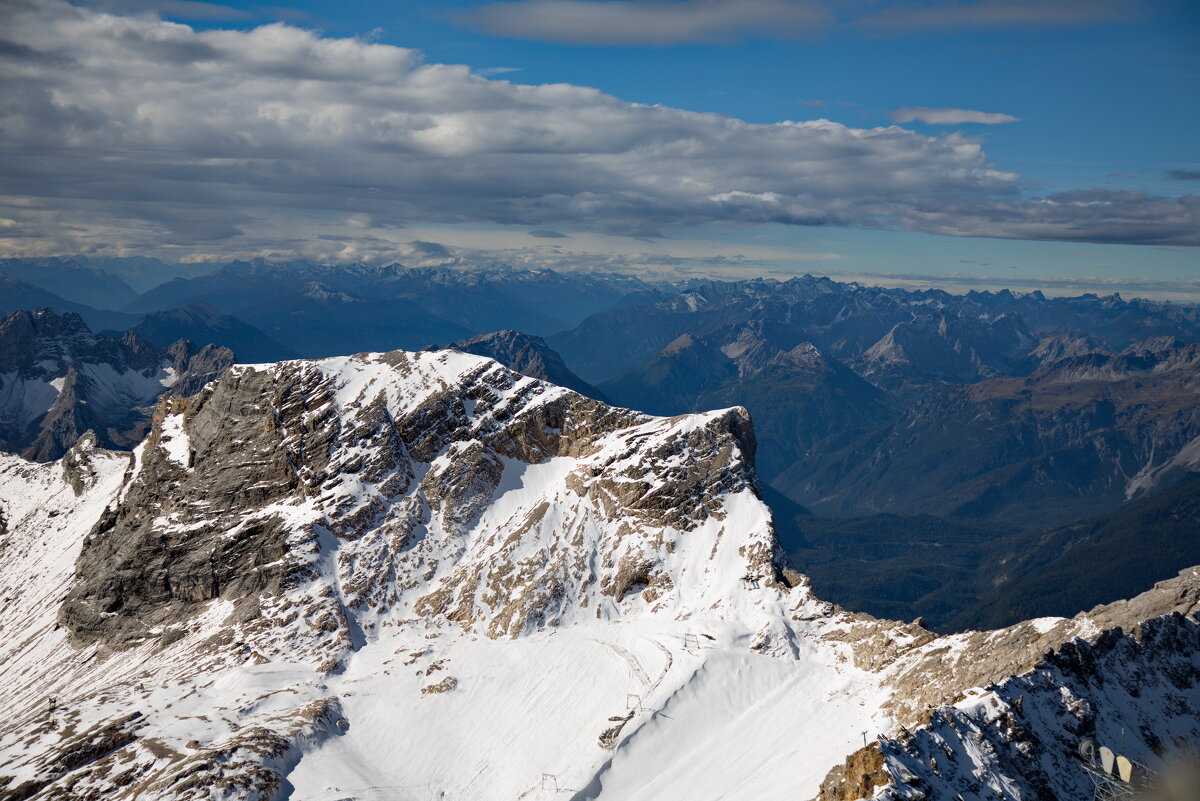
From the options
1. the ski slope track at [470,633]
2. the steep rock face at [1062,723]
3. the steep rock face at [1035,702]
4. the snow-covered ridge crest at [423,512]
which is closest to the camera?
the steep rock face at [1062,723]

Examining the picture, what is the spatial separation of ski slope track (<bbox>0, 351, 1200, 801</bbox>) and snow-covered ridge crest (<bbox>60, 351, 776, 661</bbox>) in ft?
1.89

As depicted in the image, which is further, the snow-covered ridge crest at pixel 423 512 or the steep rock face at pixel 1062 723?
the snow-covered ridge crest at pixel 423 512

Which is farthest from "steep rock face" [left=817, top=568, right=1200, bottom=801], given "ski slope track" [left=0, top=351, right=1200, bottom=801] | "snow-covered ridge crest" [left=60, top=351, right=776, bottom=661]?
"snow-covered ridge crest" [left=60, top=351, right=776, bottom=661]

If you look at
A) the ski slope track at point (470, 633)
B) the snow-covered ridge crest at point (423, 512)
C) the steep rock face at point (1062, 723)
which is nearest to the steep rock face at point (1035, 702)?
the steep rock face at point (1062, 723)

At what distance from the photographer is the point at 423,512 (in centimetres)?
17288

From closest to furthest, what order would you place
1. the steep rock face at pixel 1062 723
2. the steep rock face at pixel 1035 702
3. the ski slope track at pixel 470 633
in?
the steep rock face at pixel 1062 723 < the steep rock face at pixel 1035 702 < the ski slope track at pixel 470 633

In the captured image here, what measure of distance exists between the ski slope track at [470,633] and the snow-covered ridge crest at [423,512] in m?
0.58

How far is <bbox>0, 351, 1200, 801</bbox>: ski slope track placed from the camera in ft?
346

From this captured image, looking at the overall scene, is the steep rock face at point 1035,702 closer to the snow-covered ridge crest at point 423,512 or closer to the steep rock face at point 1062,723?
the steep rock face at point 1062,723

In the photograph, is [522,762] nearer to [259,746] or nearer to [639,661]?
[639,661]

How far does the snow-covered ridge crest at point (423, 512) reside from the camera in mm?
151250

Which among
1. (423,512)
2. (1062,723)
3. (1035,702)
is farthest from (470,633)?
(1062,723)

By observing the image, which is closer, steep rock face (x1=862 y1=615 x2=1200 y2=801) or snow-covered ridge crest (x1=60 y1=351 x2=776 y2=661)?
steep rock face (x1=862 y1=615 x2=1200 y2=801)

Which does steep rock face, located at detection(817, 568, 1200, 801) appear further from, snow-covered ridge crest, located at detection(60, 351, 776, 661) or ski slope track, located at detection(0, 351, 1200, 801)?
snow-covered ridge crest, located at detection(60, 351, 776, 661)
